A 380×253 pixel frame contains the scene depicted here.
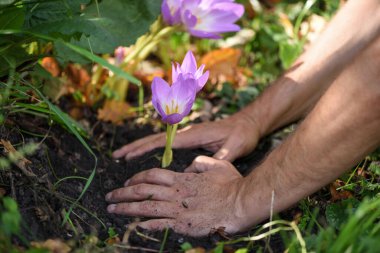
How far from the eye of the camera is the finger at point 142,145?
217cm

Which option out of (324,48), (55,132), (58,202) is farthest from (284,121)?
(58,202)

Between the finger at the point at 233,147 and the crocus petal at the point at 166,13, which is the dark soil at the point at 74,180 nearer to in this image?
the finger at the point at 233,147

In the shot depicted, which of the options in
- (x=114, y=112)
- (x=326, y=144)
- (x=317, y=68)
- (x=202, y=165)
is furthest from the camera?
(x=114, y=112)

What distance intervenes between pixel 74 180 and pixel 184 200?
0.38m

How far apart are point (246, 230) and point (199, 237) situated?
139 mm

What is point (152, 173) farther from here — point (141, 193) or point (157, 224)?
point (157, 224)

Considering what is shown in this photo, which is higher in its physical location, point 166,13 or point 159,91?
point 166,13

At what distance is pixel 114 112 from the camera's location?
2.53 metres

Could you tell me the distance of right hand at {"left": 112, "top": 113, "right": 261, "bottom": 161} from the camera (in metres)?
2.18

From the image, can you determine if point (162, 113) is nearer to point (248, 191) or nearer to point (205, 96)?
point (248, 191)

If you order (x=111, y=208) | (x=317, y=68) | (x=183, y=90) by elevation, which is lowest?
(x=111, y=208)

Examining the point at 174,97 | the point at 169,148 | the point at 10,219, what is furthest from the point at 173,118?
the point at 10,219

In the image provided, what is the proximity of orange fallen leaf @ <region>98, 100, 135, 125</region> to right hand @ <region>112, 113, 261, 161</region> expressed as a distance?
12.0 inches

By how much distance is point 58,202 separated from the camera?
171cm
